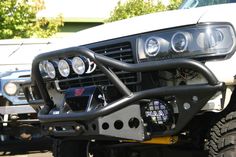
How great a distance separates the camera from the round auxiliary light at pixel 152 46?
386 centimetres

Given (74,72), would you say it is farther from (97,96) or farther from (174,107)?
(174,107)

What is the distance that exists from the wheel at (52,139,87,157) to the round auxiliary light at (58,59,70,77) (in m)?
0.90

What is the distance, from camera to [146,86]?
3928mm

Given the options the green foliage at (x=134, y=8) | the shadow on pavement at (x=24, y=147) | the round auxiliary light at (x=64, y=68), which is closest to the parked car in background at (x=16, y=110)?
the shadow on pavement at (x=24, y=147)

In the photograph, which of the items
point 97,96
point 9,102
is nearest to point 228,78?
point 97,96

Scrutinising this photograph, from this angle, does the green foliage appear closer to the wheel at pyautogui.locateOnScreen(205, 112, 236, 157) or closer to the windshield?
the windshield

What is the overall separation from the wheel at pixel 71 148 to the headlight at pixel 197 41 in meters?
1.62

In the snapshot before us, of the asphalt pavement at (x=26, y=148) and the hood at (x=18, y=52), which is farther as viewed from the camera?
the hood at (x=18, y=52)

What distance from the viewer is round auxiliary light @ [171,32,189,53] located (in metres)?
3.74

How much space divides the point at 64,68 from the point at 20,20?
12.4m

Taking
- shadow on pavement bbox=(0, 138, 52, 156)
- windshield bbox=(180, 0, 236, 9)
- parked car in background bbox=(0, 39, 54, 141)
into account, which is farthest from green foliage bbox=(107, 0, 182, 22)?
windshield bbox=(180, 0, 236, 9)

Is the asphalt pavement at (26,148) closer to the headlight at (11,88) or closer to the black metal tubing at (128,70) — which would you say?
the headlight at (11,88)

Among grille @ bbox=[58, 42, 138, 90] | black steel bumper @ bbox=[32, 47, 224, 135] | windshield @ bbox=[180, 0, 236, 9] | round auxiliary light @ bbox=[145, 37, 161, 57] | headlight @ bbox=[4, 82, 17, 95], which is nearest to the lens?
black steel bumper @ bbox=[32, 47, 224, 135]

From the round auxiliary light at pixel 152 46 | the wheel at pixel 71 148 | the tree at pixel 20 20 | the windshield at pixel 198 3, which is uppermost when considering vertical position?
the tree at pixel 20 20
